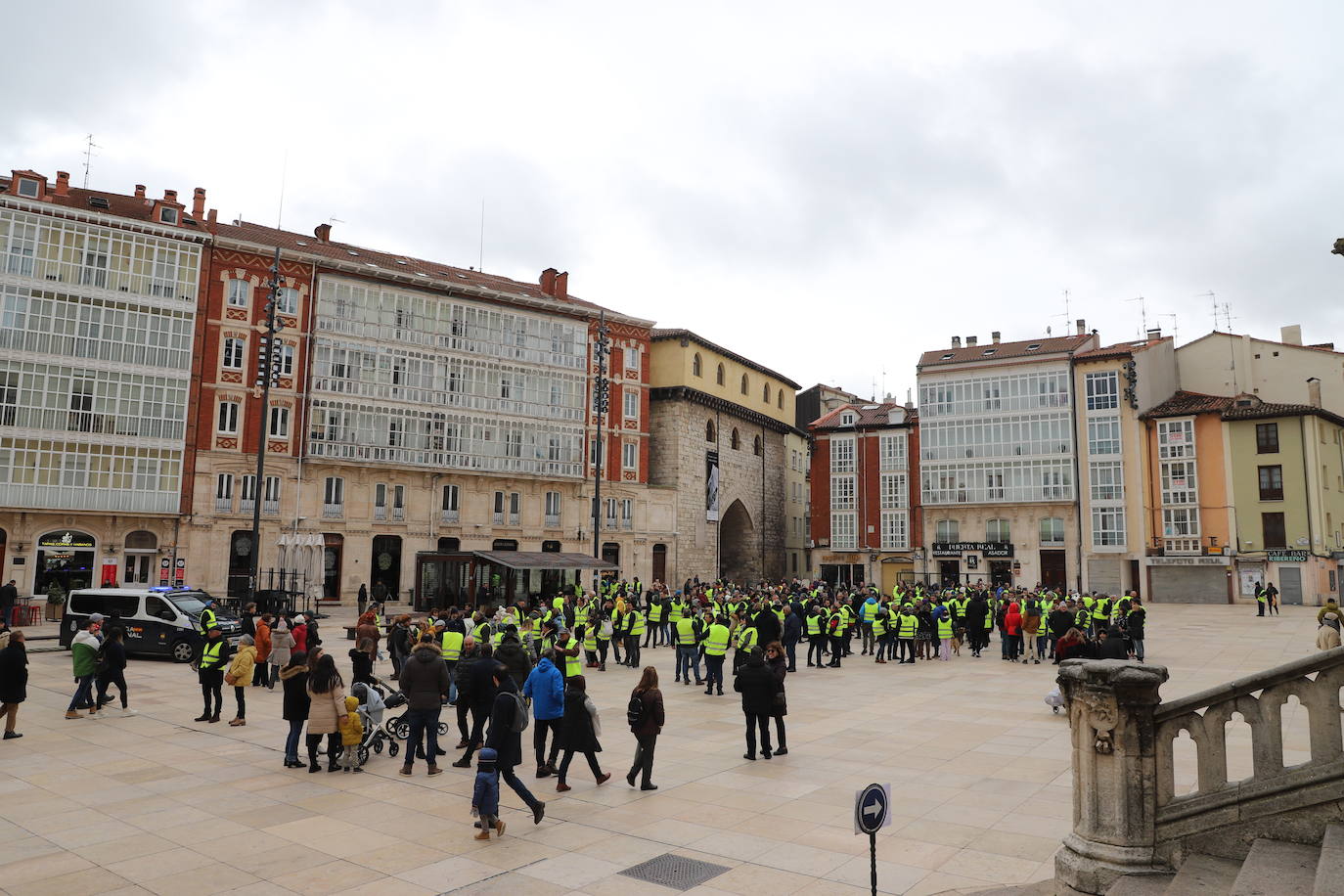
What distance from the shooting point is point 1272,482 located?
4784 centimetres

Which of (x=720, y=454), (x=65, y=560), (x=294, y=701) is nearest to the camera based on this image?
(x=294, y=701)

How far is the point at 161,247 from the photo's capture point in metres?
38.2

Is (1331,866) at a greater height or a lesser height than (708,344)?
lesser

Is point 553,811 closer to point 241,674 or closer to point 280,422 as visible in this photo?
point 241,674

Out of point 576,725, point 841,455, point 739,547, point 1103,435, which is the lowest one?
point 576,725

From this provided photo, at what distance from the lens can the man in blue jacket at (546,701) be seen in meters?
10.4

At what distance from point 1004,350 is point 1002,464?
7.46 metres

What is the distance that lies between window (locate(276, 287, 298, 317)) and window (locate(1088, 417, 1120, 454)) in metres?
43.0

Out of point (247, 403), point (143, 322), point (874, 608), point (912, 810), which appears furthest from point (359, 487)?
point (912, 810)

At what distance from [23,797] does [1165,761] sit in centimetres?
1103

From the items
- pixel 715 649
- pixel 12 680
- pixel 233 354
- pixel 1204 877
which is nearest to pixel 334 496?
pixel 233 354

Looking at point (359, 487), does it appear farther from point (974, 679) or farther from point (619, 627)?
point (974, 679)

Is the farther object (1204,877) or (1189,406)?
(1189,406)

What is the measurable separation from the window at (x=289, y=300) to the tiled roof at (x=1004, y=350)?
120ft
